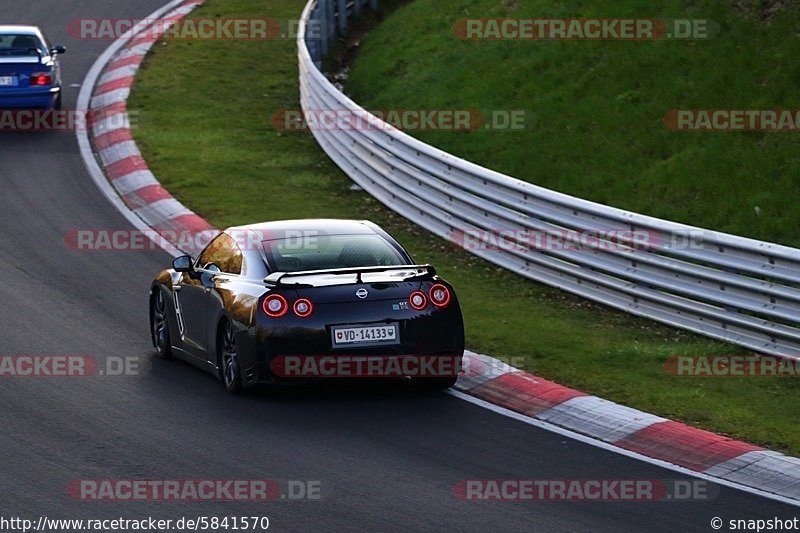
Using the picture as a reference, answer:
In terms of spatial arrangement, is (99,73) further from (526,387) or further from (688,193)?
(526,387)

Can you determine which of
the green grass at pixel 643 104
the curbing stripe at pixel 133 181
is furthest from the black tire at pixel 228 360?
the curbing stripe at pixel 133 181

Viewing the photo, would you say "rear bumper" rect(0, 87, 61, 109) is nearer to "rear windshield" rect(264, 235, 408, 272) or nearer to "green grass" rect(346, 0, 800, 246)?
"green grass" rect(346, 0, 800, 246)

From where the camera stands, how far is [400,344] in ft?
32.0

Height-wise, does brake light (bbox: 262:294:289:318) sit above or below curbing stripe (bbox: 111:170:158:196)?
above

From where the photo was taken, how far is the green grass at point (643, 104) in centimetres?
1506

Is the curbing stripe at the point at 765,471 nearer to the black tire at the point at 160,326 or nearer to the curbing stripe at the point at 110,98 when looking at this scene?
the black tire at the point at 160,326

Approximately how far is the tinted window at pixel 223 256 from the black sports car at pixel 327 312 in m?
0.02

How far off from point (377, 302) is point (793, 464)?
3.08 meters

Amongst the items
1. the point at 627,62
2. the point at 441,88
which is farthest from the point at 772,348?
the point at 441,88

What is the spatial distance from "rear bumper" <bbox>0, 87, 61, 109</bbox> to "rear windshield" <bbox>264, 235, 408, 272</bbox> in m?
13.2

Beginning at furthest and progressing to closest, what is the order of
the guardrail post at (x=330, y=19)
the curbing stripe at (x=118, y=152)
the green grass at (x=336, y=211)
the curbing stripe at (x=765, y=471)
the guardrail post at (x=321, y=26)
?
the guardrail post at (x=330, y=19), the guardrail post at (x=321, y=26), the curbing stripe at (x=118, y=152), the green grass at (x=336, y=211), the curbing stripe at (x=765, y=471)

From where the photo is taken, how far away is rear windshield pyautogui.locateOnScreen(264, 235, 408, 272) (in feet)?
33.6

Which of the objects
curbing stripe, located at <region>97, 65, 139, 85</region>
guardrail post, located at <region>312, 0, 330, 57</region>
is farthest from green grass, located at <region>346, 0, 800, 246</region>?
curbing stripe, located at <region>97, 65, 139, 85</region>

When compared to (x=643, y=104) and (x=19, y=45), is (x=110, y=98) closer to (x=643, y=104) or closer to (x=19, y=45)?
(x=19, y=45)
